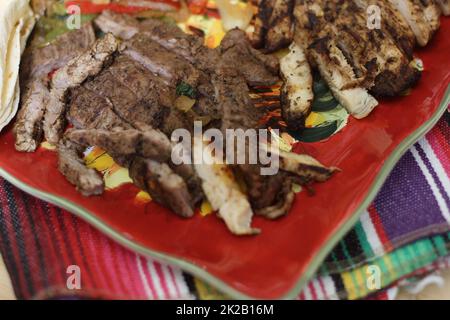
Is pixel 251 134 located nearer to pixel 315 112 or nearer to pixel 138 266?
pixel 315 112

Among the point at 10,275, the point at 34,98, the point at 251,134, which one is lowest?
the point at 10,275

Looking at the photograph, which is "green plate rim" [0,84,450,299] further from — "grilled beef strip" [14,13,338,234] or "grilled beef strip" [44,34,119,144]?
"grilled beef strip" [44,34,119,144]

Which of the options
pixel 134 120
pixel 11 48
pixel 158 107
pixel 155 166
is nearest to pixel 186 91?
pixel 158 107

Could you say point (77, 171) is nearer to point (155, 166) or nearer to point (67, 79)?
point (155, 166)

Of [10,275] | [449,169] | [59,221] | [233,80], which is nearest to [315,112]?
[233,80]

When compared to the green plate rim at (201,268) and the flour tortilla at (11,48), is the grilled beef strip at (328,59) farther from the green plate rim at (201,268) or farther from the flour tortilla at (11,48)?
the flour tortilla at (11,48)

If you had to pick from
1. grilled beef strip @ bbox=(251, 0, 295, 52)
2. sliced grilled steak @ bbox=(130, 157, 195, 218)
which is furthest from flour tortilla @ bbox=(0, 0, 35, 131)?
grilled beef strip @ bbox=(251, 0, 295, 52)
